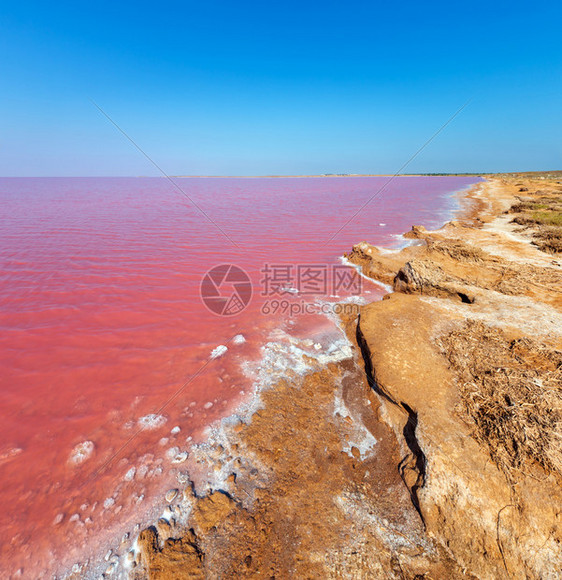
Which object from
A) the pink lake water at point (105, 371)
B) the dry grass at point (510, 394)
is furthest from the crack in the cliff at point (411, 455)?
the pink lake water at point (105, 371)

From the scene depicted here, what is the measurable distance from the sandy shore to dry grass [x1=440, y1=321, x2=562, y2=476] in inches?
0.6

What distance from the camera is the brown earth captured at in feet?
7.31

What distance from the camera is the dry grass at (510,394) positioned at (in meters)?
2.51

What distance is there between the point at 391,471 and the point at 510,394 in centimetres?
165

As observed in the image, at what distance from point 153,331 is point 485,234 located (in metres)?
14.1

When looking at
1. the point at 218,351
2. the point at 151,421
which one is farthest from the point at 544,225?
the point at 151,421

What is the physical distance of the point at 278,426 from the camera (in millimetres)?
3512

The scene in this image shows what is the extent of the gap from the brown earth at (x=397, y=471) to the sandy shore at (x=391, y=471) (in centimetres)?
1

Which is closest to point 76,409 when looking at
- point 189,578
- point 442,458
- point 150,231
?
point 189,578

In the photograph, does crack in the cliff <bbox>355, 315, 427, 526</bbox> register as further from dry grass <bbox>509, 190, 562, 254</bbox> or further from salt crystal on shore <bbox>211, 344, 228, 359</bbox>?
dry grass <bbox>509, 190, 562, 254</bbox>

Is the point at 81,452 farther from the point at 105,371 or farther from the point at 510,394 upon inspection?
the point at 510,394

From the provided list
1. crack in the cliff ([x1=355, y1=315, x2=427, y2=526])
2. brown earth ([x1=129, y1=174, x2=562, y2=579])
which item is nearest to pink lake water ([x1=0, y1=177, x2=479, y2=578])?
brown earth ([x1=129, y1=174, x2=562, y2=579])

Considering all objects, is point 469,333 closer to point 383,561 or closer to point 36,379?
point 383,561

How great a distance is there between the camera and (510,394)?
305cm
